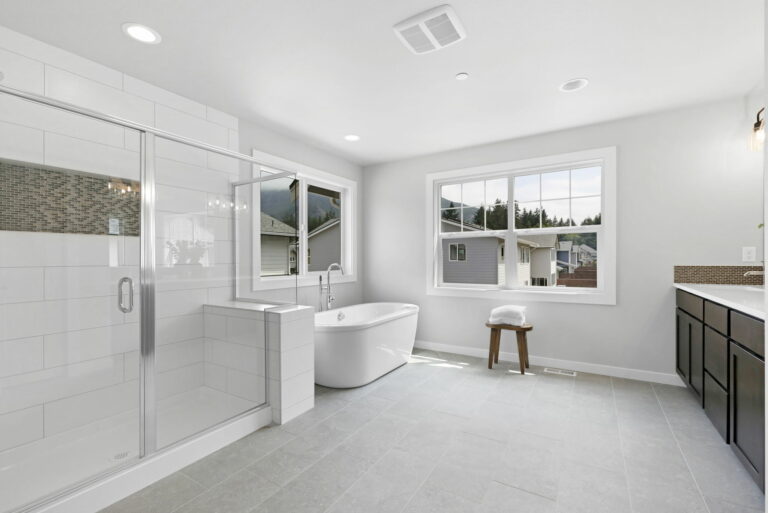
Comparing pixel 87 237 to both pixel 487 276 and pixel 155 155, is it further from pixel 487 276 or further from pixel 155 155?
pixel 487 276

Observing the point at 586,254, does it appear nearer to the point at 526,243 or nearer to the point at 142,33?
the point at 526,243

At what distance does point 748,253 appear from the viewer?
290 cm

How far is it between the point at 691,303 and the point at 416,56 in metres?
2.68

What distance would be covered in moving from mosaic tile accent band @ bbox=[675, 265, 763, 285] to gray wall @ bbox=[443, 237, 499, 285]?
1651 millimetres

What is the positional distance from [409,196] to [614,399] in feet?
9.69

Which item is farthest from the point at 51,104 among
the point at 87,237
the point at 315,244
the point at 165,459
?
the point at 315,244

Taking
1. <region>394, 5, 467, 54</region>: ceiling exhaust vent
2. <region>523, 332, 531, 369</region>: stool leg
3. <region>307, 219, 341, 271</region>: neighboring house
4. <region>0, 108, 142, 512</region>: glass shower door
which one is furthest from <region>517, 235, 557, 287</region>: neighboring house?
<region>0, 108, 142, 512</region>: glass shower door

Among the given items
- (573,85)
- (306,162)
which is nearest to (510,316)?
(573,85)

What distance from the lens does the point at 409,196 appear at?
4559mm

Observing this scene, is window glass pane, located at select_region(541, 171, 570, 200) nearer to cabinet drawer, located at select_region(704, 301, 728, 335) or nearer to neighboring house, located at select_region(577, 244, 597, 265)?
neighboring house, located at select_region(577, 244, 597, 265)

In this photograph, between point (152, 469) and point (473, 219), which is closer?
point (152, 469)

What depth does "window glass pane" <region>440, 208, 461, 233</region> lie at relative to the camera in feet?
14.5

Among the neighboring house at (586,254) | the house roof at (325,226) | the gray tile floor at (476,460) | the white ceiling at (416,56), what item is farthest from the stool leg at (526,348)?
the house roof at (325,226)

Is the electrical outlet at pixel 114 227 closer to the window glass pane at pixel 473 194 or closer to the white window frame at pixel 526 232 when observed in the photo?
the white window frame at pixel 526 232
